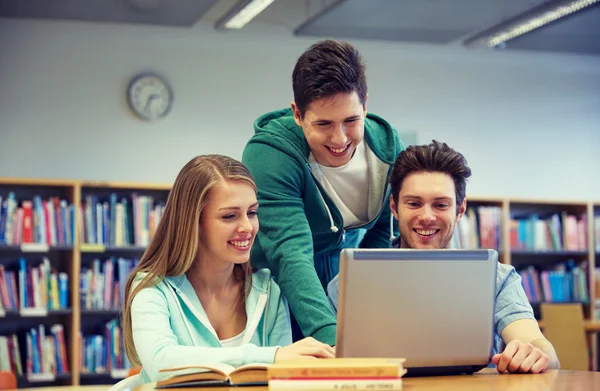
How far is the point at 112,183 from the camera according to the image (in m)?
5.75

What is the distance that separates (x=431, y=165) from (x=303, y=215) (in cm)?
36

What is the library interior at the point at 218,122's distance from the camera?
5723 millimetres

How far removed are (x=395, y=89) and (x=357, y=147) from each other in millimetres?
4843

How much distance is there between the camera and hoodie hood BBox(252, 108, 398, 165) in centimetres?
221

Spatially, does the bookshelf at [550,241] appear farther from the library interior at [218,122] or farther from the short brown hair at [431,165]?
the short brown hair at [431,165]

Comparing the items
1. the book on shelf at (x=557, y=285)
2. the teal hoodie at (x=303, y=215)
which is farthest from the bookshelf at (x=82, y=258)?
the teal hoodie at (x=303, y=215)

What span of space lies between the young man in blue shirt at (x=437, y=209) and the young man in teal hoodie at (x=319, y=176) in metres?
0.12

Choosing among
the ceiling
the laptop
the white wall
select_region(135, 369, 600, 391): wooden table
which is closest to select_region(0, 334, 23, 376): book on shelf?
the white wall

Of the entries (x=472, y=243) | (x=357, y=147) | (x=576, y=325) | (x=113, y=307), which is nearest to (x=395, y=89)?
(x=472, y=243)

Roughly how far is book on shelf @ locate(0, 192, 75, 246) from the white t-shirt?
3.73m

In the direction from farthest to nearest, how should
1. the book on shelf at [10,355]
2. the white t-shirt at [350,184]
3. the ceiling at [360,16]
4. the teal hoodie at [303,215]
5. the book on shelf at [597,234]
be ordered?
the book on shelf at [597,234]
the ceiling at [360,16]
the book on shelf at [10,355]
the white t-shirt at [350,184]
the teal hoodie at [303,215]

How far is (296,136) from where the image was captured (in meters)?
2.26

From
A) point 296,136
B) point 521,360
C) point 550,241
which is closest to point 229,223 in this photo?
point 296,136

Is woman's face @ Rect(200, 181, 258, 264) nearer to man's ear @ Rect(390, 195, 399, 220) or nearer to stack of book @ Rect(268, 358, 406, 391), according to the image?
man's ear @ Rect(390, 195, 399, 220)
